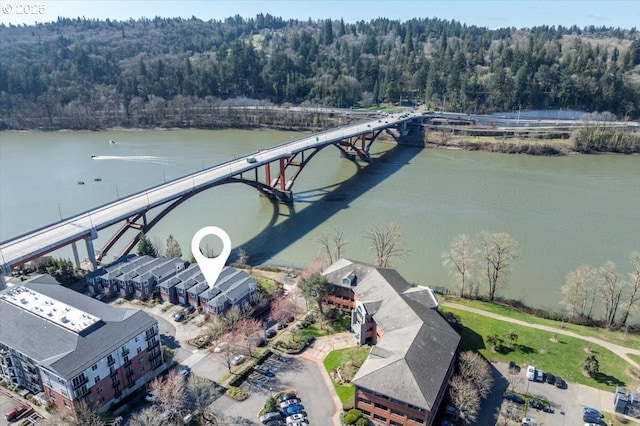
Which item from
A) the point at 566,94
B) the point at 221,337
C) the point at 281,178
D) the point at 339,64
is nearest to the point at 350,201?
the point at 281,178

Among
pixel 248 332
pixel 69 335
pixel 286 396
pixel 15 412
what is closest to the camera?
pixel 15 412

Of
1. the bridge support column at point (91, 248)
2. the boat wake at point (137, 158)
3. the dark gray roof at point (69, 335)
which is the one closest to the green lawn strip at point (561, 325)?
the dark gray roof at point (69, 335)

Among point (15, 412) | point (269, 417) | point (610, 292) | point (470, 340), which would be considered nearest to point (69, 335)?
point (15, 412)

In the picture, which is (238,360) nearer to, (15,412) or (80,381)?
(80,381)

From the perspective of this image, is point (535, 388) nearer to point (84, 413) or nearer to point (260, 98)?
point (84, 413)

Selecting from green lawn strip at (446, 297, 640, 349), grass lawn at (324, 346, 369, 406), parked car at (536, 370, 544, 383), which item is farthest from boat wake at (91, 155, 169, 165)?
parked car at (536, 370, 544, 383)

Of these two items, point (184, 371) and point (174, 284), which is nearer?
point (184, 371)
